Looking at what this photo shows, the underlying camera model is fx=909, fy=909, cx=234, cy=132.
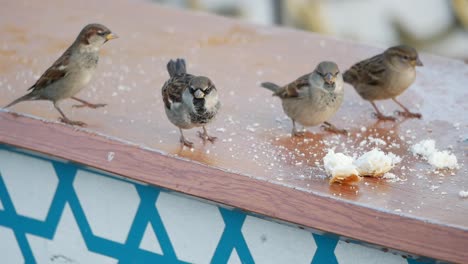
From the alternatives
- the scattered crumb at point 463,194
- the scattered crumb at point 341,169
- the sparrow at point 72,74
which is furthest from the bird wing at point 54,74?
the scattered crumb at point 463,194

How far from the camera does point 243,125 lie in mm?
3998

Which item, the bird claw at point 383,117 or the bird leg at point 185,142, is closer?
the bird leg at point 185,142

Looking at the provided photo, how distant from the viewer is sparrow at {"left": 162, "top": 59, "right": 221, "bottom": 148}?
12.0ft

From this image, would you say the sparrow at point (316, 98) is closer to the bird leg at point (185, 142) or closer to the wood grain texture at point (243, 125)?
the wood grain texture at point (243, 125)

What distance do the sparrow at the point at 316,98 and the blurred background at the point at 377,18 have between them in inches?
150

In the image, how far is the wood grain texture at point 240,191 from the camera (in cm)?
293

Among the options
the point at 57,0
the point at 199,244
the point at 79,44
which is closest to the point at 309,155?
the point at 199,244

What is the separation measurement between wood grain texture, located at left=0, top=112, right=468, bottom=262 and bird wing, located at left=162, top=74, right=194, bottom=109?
0.37 m

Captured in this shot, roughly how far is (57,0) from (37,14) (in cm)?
32

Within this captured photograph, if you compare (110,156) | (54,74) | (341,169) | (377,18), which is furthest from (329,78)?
(377,18)

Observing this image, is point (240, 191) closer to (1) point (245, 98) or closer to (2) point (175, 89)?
(2) point (175, 89)

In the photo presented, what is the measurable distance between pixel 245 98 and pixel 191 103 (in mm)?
716

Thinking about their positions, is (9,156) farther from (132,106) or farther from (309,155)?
(309,155)

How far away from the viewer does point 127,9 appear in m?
5.72
